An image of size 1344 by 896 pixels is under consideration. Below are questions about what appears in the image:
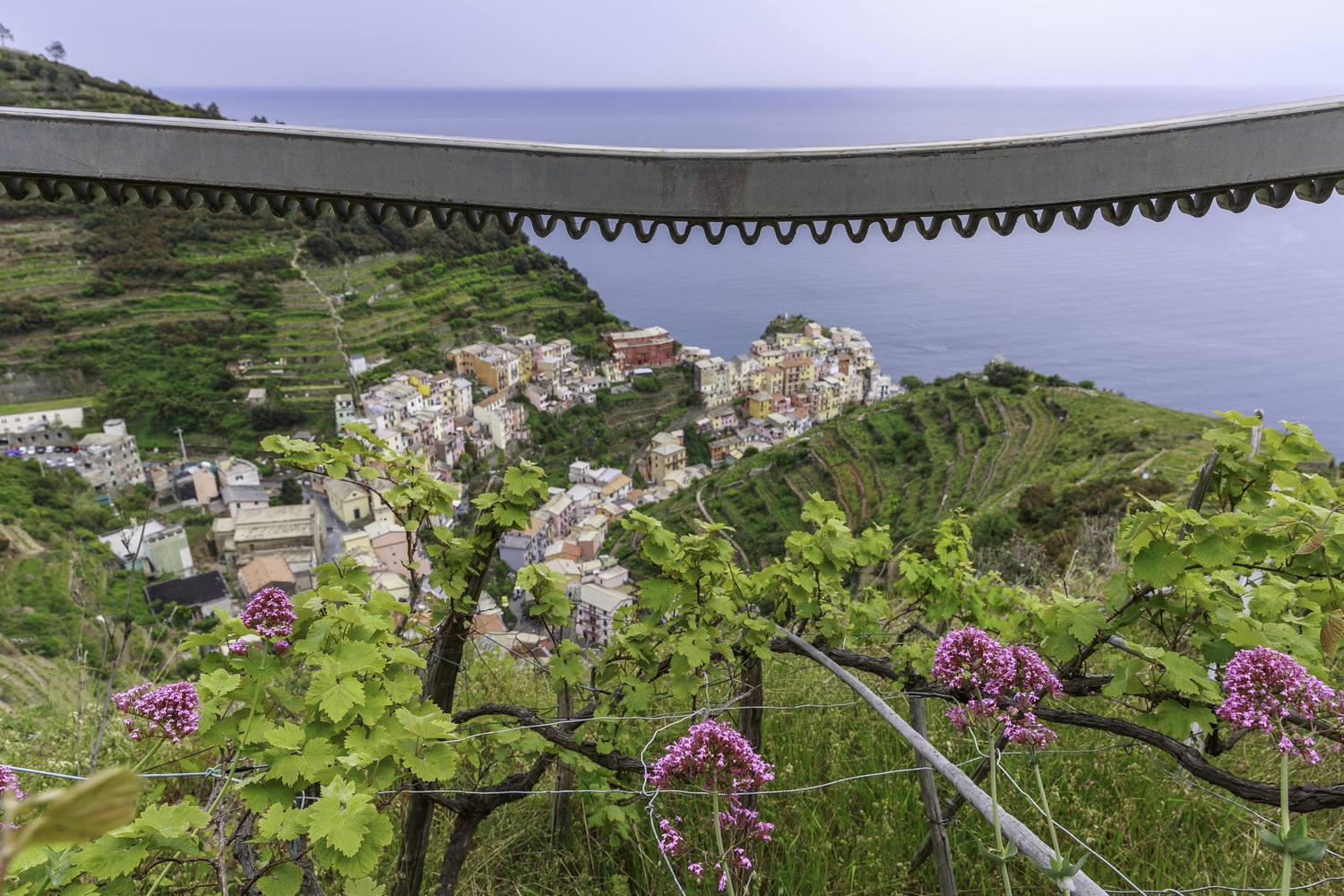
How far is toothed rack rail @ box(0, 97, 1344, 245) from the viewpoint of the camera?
104cm

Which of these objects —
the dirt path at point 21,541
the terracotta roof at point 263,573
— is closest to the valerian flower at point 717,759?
the terracotta roof at point 263,573

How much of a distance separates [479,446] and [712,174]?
3079 cm

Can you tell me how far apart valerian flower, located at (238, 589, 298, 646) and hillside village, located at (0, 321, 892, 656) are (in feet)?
35.6

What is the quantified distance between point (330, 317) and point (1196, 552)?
134ft

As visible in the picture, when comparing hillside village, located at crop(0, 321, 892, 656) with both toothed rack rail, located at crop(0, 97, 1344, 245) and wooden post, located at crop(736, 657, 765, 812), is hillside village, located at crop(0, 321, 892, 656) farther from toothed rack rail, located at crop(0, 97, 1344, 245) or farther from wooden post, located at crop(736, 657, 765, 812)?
toothed rack rail, located at crop(0, 97, 1344, 245)

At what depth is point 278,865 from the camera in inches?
39.8

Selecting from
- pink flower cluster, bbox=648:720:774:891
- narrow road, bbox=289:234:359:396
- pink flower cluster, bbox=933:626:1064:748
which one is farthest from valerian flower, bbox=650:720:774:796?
narrow road, bbox=289:234:359:396

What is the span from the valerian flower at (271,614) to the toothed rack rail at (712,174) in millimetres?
617

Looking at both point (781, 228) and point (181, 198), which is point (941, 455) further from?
point (181, 198)

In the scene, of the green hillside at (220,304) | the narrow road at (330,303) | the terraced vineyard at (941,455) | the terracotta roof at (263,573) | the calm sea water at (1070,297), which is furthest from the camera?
the narrow road at (330,303)

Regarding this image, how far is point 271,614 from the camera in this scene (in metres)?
1.21

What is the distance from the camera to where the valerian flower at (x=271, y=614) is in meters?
1.20

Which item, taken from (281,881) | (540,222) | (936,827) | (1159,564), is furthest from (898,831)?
(540,222)

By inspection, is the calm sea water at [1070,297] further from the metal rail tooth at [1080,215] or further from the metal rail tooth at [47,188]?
the metal rail tooth at [47,188]
